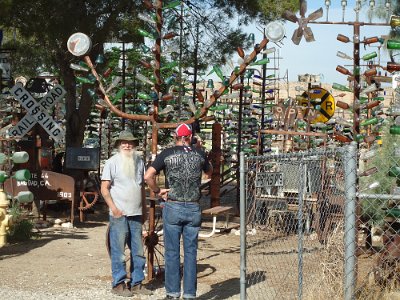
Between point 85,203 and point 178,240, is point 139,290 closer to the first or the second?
point 178,240

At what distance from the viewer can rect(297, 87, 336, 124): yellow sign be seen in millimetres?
17438

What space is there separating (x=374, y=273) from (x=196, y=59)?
9.48m

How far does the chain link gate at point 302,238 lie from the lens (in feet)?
17.6

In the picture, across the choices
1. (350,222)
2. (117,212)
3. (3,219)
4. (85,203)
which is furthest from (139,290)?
(85,203)

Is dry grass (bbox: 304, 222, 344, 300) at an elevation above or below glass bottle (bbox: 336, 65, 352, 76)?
below

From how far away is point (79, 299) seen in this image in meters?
7.71

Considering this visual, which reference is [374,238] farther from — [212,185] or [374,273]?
[374,273]

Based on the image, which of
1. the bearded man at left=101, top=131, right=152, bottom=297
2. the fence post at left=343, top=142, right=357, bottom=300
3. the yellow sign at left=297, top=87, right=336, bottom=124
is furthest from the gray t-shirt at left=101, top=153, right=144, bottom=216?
the yellow sign at left=297, top=87, right=336, bottom=124

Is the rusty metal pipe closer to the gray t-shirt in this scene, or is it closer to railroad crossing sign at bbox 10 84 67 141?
the gray t-shirt

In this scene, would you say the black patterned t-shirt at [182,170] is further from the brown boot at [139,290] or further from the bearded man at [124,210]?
the brown boot at [139,290]

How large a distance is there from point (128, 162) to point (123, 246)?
867 millimetres

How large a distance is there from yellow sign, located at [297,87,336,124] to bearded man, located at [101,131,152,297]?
32.2ft

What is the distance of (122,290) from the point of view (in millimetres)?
7879

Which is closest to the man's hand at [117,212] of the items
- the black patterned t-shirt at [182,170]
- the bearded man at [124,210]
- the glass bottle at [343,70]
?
the bearded man at [124,210]
